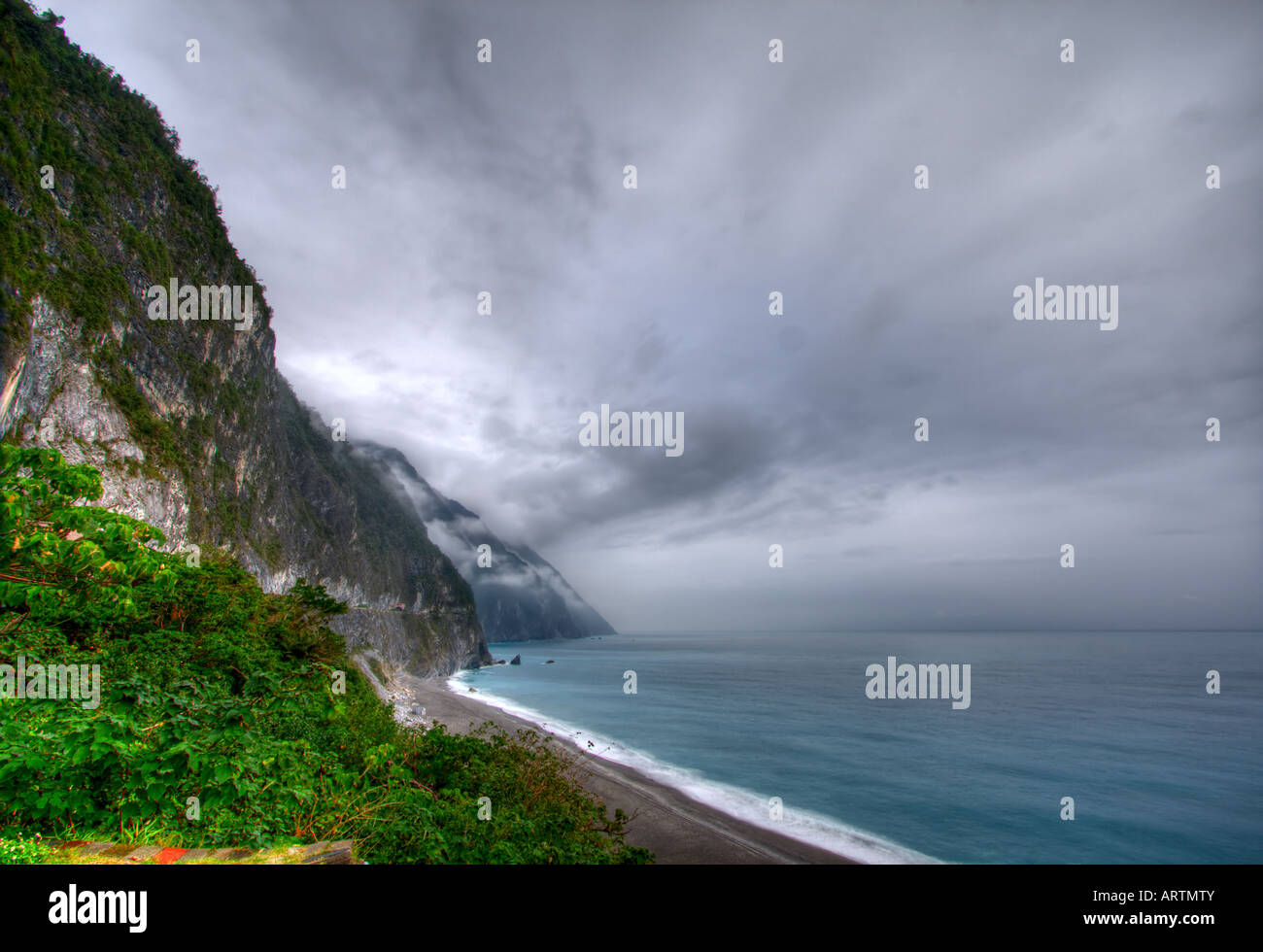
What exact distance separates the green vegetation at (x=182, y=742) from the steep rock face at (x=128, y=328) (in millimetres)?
18777

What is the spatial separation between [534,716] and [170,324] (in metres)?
43.1

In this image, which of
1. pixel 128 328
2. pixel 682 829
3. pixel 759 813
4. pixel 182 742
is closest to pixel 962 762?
pixel 759 813

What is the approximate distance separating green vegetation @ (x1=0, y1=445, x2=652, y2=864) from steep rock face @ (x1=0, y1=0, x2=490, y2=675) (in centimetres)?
1878

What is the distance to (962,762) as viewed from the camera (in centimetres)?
3278

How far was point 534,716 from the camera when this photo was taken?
47281 millimetres

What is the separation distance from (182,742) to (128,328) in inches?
1533

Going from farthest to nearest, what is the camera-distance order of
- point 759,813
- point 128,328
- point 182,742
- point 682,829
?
point 128,328
point 759,813
point 682,829
point 182,742

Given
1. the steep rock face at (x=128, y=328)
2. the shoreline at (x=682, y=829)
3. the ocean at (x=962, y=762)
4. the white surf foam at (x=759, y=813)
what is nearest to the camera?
the shoreline at (x=682, y=829)

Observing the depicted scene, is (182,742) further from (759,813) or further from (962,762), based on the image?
(962,762)

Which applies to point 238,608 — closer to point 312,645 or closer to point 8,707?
point 312,645

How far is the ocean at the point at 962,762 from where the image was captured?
72.2 ft

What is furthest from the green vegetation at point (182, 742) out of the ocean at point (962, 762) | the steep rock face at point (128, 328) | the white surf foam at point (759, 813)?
the steep rock face at point (128, 328)

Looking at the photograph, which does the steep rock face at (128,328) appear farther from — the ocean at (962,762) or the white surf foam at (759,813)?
the ocean at (962,762)
